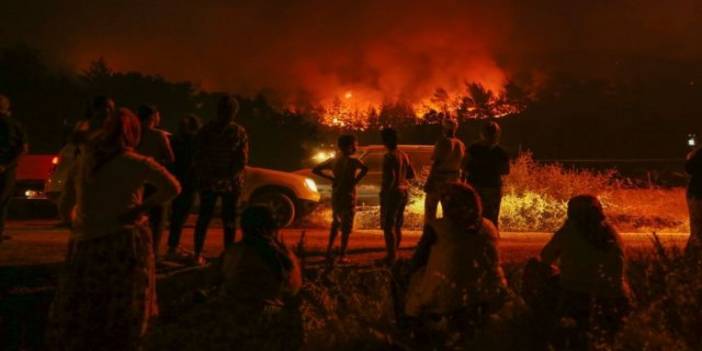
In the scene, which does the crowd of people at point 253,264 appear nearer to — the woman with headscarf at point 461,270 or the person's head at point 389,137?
the woman with headscarf at point 461,270

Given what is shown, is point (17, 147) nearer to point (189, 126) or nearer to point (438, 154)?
point (189, 126)

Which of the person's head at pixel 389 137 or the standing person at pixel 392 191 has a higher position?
the person's head at pixel 389 137

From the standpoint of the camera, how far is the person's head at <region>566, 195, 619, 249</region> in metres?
5.44

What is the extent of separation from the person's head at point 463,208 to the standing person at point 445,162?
370 cm

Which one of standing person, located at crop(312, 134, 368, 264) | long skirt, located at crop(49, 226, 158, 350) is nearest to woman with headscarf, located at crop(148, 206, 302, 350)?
long skirt, located at crop(49, 226, 158, 350)

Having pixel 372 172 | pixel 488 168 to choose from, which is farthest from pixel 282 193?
pixel 488 168

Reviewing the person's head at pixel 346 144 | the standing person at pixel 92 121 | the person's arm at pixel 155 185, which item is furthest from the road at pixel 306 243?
the person's arm at pixel 155 185

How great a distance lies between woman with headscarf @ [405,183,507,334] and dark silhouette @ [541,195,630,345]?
553mm

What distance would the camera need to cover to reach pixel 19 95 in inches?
1235

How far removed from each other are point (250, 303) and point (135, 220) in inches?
33.1

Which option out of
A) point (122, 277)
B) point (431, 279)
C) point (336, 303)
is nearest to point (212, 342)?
point (122, 277)

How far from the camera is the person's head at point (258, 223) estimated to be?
16.0ft

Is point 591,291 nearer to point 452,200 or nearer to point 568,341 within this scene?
point 568,341

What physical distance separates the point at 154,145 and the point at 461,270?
3.52m
